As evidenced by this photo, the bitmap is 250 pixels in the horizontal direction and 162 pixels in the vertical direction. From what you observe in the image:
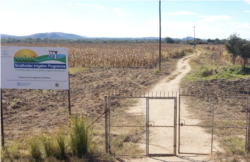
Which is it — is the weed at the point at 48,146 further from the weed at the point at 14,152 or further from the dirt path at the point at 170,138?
the dirt path at the point at 170,138

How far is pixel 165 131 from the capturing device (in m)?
10.8

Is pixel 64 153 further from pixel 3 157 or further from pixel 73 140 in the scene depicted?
pixel 3 157

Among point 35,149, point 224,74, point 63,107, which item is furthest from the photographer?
point 224,74

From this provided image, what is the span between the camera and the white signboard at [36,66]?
8.98 m

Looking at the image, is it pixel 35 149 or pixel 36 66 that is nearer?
pixel 35 149

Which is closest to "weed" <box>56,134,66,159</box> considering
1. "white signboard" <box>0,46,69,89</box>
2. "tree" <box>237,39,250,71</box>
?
"white signboard" <box>0,46,69,89</box>

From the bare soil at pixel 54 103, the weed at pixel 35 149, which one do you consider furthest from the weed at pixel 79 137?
the bare soil at pixel 54 103

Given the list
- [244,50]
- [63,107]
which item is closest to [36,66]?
[63,107]

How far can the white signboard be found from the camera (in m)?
8.98

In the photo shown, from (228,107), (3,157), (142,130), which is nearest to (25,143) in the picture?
(3,157)

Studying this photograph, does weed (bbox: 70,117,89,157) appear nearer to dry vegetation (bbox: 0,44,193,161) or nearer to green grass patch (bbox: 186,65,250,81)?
dry vegetation (bbox: 0,44,193,161)

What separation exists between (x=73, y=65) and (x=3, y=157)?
26.4m

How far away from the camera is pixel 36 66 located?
354 inches

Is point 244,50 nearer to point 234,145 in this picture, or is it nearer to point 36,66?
point 234,145
